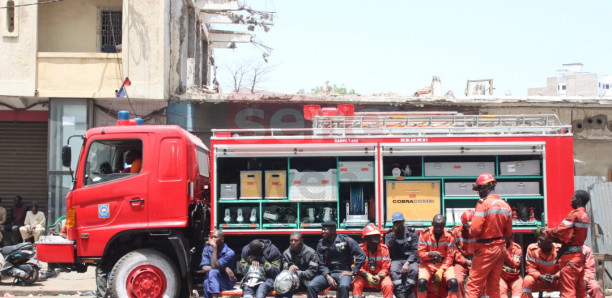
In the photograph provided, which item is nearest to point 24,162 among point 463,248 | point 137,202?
point 137,202

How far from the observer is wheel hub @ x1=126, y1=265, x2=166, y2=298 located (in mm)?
8984

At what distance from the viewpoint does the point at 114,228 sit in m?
8.96

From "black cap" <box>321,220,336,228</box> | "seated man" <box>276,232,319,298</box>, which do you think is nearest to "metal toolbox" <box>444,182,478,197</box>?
"black cap" <box>321,220,336,228</box>

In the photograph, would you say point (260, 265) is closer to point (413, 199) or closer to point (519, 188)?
point (413, 199)

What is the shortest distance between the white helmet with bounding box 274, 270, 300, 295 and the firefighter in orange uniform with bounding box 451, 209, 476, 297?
2.21 meters

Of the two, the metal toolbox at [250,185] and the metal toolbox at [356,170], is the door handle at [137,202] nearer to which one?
the metal toolbox at [250,185]

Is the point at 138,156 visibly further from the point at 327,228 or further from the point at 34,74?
the point at 34,74

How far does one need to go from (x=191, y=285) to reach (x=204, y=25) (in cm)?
1398

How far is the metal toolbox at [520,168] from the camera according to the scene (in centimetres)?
931

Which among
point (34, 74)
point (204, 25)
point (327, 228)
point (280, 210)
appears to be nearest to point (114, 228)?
point (280, 210)

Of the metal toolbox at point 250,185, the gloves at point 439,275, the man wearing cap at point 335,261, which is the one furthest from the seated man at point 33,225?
the gloves at point 439,275

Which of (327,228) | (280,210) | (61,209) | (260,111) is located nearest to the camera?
(327,228)

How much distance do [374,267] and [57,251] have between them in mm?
4499

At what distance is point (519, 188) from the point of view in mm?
9320
